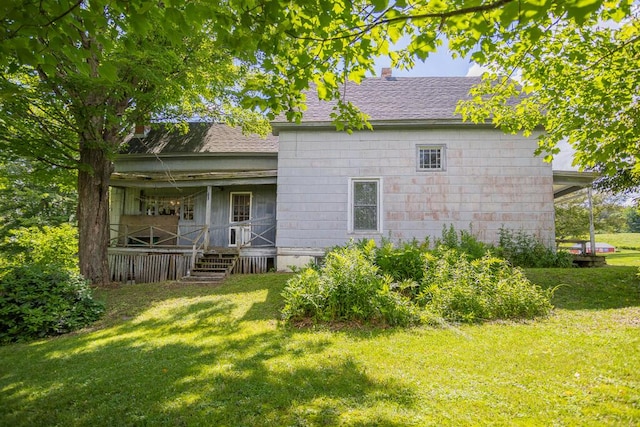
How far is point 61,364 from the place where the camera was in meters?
4.61

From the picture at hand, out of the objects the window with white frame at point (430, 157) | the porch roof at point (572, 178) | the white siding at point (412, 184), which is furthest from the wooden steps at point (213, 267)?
the porch roof at point (572, 178)

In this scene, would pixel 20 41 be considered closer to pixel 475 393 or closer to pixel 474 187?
pixel 475 393

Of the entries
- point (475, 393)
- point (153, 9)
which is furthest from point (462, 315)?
point (153, 9)

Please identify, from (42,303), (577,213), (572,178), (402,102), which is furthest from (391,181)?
(577,213)

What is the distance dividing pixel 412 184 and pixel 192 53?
24.7 ft

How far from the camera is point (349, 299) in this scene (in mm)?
5918

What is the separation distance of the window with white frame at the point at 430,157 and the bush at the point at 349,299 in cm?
597

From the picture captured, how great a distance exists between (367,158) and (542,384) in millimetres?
8739

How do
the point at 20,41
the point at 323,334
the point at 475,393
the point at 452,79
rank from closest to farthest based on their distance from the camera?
the point at 20,41
the point at 475,393
the point at 323,334
the point at 452,79

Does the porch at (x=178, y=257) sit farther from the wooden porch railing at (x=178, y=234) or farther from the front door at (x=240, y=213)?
the front door at (x=240, y=213)

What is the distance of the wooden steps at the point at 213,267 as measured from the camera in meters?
10.3

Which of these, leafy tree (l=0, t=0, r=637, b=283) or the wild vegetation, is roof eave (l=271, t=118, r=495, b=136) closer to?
leafy tree (l=0, t=0, r=637, b=283)

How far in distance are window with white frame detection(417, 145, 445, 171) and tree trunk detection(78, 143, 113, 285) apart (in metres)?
9.66

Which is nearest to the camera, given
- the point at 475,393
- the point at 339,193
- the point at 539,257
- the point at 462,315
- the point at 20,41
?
the point at 20,41
